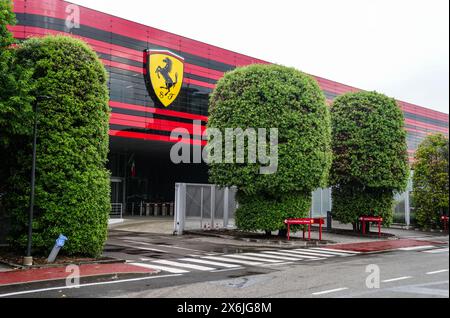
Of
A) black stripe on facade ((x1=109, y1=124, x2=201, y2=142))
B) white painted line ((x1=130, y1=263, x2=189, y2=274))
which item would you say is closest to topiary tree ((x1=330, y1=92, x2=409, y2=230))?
black stripe on facade ((x1=109, y1=124, x2=201, y2=142))

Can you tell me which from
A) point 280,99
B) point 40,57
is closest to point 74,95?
point 40,57

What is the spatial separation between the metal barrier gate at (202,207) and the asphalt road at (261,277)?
6738 mm

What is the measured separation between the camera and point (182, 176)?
51.1 metres

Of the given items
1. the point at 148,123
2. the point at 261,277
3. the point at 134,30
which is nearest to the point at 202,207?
the point at 148,123

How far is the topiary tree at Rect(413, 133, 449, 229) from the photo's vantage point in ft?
105

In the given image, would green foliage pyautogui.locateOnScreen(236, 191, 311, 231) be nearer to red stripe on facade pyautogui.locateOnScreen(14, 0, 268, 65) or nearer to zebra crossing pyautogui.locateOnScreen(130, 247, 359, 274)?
zebra crossing pyautogui.locateOnScreen(130, 247, 359, 274)

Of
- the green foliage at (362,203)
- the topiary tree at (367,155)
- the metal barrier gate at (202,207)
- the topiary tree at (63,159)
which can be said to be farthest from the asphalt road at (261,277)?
the green foliage at (362,203)

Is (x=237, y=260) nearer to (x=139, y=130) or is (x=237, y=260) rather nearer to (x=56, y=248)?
(x=56, y=248)

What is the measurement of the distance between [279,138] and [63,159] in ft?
34.5

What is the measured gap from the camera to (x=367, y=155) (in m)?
26.4

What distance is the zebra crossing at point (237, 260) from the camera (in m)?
13.6

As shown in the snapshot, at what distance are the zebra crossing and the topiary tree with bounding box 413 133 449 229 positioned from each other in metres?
16.1

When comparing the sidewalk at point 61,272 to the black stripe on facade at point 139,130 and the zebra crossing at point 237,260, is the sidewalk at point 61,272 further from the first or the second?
the black stripe on facade at point 139,130
